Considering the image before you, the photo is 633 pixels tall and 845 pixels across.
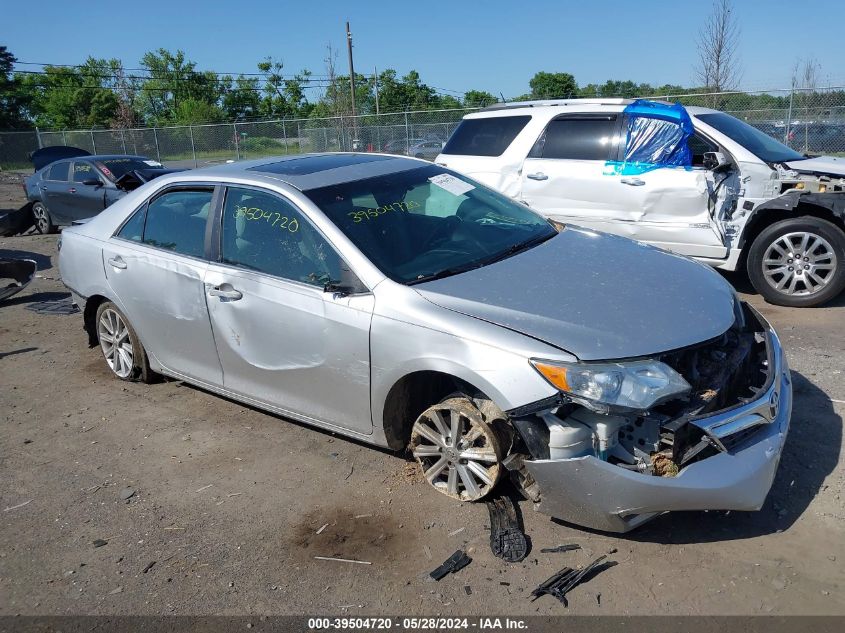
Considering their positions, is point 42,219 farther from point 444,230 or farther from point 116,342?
point 444,230

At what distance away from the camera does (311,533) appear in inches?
138

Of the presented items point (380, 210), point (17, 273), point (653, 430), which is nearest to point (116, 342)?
point (380, 210)

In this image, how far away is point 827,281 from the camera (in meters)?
6.35

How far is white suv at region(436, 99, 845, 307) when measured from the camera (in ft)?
21.1

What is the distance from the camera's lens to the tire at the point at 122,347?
5.26 meters

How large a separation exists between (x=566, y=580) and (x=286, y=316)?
6.70 feet

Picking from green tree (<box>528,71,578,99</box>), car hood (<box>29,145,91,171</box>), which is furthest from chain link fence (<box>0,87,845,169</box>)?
green tree (<box>528,71,578,99</box>)

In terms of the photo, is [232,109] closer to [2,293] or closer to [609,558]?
[2,293]

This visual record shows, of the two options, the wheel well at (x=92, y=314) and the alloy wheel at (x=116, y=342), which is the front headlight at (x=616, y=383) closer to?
the alloy wheel at (x=116, y=342)

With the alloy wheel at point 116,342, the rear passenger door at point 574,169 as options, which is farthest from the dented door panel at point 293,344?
the rear passenger door at point 574,169

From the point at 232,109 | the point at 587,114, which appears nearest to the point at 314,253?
the point at 587,114

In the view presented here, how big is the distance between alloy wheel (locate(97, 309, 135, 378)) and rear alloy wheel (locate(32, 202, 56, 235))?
9.66 meters

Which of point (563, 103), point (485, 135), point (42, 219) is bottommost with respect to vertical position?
point (42, 219)

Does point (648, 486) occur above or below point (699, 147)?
below
